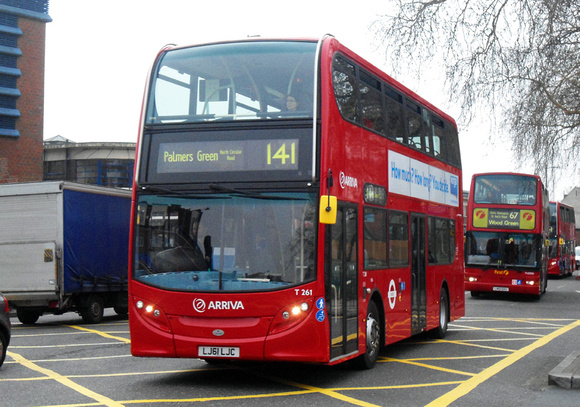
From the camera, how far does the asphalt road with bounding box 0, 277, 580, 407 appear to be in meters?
8.80

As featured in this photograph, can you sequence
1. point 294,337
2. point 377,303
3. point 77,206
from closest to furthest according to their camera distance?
point 294,337
point 377,303
point 77,206

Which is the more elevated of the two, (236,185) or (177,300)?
(236,185)

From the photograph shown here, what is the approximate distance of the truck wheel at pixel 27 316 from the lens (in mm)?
19234

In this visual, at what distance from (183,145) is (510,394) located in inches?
182

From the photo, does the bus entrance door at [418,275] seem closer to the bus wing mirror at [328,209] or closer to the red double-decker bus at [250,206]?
the red double-decker bus at [250,206]

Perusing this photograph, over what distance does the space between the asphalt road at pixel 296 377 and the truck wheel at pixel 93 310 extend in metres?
2.76

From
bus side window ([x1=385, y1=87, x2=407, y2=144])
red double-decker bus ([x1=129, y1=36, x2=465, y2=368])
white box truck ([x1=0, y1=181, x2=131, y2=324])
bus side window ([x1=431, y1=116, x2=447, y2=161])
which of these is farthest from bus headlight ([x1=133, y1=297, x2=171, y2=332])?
white box truck ([x1=0, y1=181, x2=131, y2=324])

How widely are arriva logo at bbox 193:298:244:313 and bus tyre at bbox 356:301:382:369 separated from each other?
2.37 m

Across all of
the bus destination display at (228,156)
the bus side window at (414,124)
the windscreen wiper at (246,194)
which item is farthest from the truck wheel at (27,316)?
the windscreen wiper at (246,194)

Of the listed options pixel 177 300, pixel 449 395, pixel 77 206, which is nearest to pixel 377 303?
pixel 449 395

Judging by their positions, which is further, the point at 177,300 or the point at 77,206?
the point at 77,206

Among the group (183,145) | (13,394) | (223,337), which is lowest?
(13,394)

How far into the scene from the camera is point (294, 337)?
29.7 ft

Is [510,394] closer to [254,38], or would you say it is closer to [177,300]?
[177,300]
